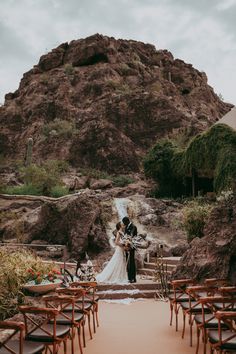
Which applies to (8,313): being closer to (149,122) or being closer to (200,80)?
(149,122)

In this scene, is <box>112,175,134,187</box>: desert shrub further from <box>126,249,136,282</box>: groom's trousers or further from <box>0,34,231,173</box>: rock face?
<box>126,249,136,282</box>: groom's trousers

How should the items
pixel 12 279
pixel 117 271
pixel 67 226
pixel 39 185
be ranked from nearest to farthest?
pixel 12 279 < pixel 117 271 < pixel 67 226 < pixel 39 185

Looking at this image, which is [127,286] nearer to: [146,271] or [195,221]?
[146,271]

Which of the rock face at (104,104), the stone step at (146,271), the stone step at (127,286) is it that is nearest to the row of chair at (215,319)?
the stone step at (127,286)

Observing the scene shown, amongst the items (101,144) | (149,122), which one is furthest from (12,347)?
(149,122)

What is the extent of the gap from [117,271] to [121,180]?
18329 mm

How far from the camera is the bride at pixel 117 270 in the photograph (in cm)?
1144

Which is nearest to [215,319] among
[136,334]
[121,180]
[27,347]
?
[136,334]

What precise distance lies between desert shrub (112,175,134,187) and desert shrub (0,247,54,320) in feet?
71.9

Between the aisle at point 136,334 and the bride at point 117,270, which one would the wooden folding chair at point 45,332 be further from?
the bride at point 117,270

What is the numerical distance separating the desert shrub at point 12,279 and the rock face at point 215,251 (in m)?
3.92

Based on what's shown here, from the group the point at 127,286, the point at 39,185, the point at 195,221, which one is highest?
the point at 39,185

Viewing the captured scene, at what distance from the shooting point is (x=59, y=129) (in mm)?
34375

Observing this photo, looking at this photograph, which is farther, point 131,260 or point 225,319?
point 131,260
